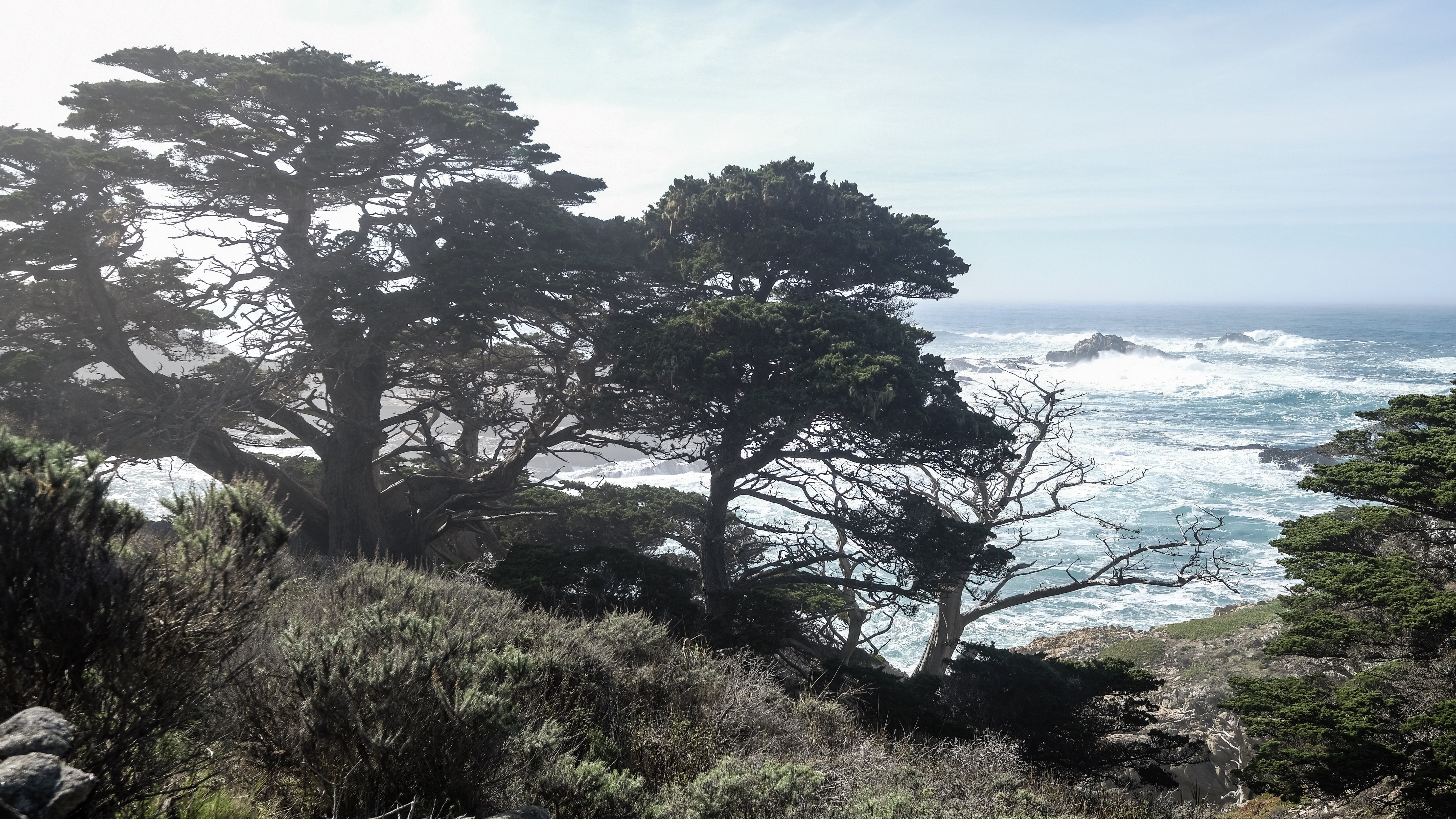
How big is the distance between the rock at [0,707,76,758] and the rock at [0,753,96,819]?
0.03 metres

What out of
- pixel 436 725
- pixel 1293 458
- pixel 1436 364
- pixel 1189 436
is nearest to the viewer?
pixel 436 725

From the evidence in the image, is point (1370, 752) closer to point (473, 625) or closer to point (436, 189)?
point (473, 625)

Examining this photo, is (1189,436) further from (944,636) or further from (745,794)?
(745,794)

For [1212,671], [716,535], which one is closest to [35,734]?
[716,535]

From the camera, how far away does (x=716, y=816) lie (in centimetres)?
380

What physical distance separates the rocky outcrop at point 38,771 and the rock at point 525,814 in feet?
4.59

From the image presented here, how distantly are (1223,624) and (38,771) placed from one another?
19432 millimetres

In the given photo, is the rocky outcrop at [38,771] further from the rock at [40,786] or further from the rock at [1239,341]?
the rock at [1239,341]

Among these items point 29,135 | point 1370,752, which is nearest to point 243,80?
point 29,135

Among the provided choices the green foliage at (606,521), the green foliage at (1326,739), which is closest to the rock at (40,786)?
the green foliage at (1326,739)

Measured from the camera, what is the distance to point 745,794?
386 cm

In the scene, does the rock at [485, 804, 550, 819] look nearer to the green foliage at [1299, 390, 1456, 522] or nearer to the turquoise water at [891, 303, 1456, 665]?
the green foliage at [1299, 390, 1456, 522]

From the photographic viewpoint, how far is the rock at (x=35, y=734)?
7.83ft

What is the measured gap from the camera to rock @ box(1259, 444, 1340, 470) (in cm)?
3178
